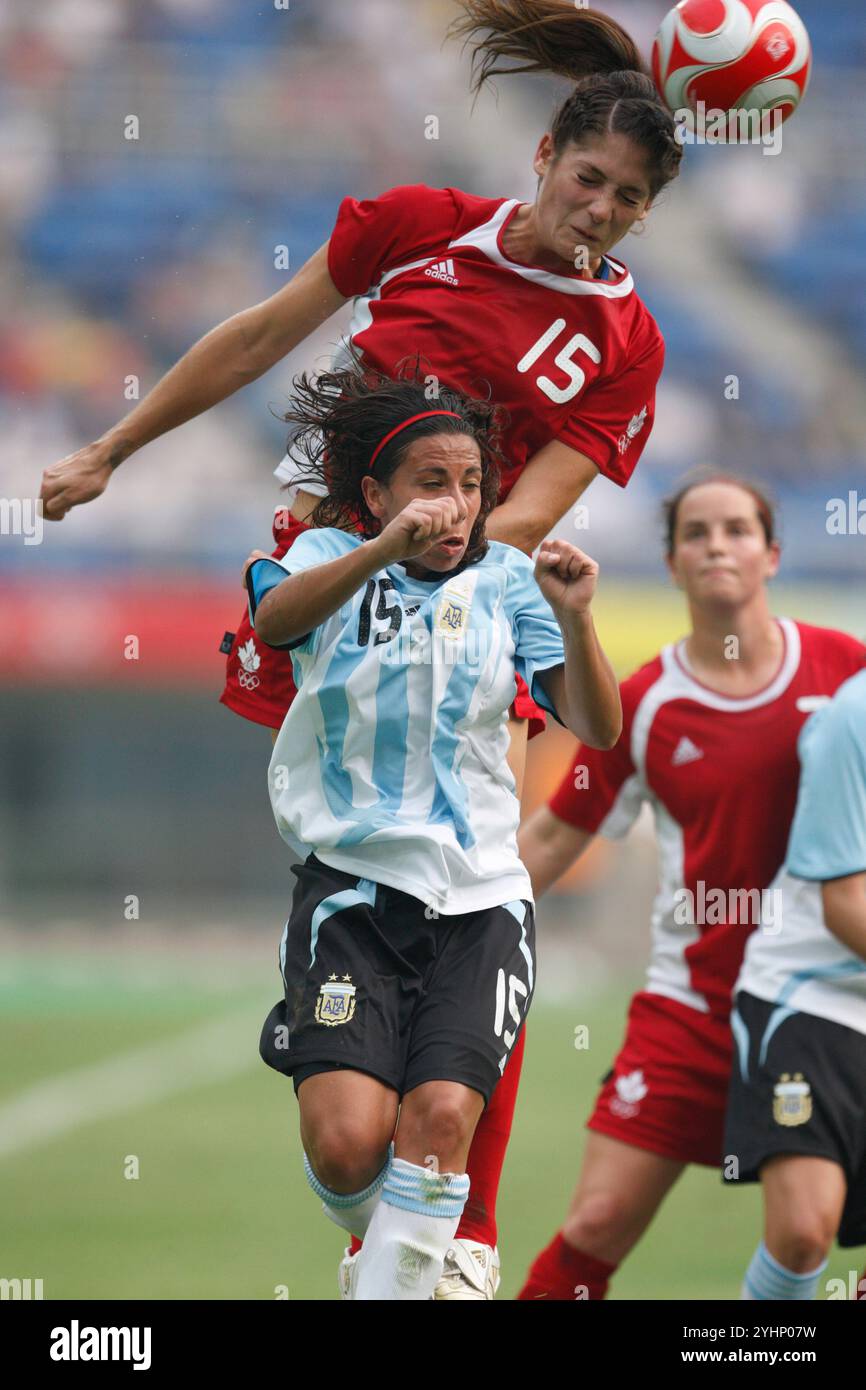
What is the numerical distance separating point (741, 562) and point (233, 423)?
10789mm

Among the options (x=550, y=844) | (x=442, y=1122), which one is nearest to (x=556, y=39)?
(x=550, y=844)

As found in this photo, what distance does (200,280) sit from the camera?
16.0 meters

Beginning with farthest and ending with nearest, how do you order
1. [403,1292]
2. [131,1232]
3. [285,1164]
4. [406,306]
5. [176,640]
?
[176,640] → [285,1164] → [131,1232] → [406,306] → [403,1292]

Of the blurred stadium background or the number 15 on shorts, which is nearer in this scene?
the number 15 on shorts

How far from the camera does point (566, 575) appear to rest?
11.4 feet

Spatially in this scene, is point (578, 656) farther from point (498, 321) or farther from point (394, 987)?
point (498, 321)

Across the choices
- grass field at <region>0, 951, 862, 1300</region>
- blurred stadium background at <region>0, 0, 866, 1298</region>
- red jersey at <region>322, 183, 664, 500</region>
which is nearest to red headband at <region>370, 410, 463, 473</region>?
red jersey at <region>322, 183, 664, 500</region>

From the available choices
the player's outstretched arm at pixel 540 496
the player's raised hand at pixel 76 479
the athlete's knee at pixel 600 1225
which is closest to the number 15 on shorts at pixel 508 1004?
the player's outstretched arm at pixel 540 496

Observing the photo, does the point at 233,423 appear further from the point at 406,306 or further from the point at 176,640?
the point at 406,306

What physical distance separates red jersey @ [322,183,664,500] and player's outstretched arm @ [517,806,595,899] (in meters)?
1.53

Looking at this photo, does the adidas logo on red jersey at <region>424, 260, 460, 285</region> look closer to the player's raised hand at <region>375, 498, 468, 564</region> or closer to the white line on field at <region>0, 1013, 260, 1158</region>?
the player's raised hand at <region>375, 498, 468, 564</region>

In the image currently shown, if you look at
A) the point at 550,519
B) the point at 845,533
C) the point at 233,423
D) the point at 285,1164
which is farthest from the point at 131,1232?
the point at 845,533

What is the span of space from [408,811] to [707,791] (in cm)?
210

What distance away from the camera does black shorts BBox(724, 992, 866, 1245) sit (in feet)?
15.7
